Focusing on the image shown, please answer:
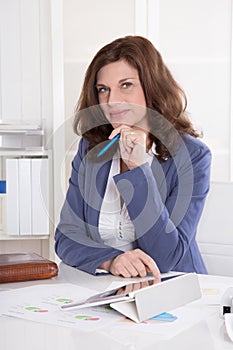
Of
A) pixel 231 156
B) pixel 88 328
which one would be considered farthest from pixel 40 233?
pixel 88 328

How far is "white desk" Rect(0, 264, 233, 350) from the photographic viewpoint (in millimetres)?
949

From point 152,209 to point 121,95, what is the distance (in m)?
0.34

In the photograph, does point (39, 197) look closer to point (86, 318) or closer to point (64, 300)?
point (64, 300)

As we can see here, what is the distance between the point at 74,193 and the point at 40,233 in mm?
1028

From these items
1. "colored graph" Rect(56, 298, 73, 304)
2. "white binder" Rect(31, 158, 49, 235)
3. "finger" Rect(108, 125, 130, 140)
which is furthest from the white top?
"white binder" Rect(31, 158, 49, 235)

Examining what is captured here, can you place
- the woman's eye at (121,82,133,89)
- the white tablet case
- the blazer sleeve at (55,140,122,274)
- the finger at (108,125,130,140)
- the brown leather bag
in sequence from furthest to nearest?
the woman's eye at (121,82,133,89), the finger at (108,125,130,140), the blazer sleeve at (55,140,122,274), the brown leather bag, the white tablet case

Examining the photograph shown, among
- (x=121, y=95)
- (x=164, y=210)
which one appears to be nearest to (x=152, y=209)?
(x=164, y=210)

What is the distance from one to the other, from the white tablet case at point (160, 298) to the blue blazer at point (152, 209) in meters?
0.33

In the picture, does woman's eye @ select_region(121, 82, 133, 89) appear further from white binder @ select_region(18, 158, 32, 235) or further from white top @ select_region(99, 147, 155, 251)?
white binder @ select_region(18, 158, 32, 235)

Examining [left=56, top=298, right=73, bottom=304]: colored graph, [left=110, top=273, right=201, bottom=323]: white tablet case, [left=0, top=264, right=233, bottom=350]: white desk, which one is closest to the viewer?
[left=0, top=264, right=233, bottom=350]: white desk

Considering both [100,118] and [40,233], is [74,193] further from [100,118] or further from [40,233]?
[40,233]

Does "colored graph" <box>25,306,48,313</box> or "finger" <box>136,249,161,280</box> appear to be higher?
"finger" <box>136,249,161,280</box>

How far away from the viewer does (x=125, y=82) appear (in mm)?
1751

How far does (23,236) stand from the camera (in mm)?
2754
